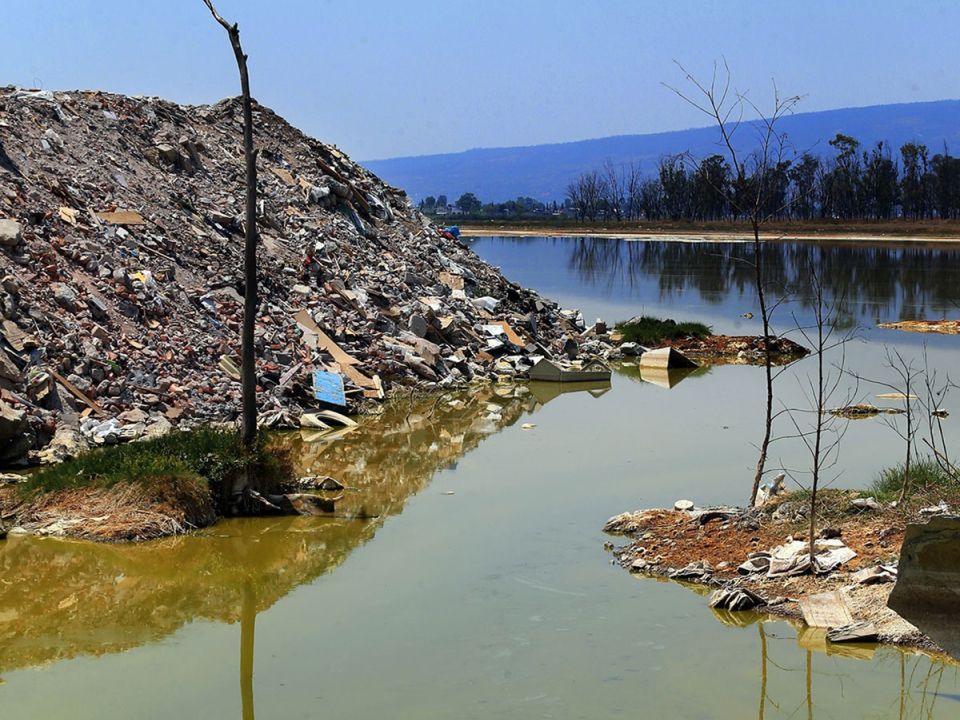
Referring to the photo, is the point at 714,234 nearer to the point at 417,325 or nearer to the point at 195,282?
the point at 417,325

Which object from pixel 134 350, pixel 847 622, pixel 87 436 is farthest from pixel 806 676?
pixel 134 350

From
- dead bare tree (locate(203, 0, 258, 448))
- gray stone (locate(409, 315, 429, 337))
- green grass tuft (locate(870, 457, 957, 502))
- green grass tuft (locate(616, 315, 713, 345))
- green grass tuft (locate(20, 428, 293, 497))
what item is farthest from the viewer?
green grass tuft (locate(616, 315, 713, 345))

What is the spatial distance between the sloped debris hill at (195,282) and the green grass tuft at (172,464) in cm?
180

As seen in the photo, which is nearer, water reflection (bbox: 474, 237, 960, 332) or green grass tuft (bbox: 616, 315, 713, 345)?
green grass tuft (bbox: 616, 315, 713, 345)

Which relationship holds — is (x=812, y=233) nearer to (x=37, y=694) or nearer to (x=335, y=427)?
(x=335, y=427)

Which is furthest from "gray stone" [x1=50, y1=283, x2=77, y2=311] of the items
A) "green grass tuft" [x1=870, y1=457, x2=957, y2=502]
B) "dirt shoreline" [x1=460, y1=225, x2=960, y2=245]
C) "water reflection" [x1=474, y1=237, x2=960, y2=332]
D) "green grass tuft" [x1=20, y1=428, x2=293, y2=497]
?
"dirt shoreline" [x1=460, y1=225, x2=960, y2=245]

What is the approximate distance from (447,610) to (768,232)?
3120 inches

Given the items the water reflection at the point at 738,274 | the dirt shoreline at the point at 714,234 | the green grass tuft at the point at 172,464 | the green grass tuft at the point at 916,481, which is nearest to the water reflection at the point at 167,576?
the green grass tuft at the point at 172,464

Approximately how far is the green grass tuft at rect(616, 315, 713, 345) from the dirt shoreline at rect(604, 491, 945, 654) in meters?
13.7

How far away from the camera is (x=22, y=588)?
9023 millimetres

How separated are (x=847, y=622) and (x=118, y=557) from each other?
5798mm

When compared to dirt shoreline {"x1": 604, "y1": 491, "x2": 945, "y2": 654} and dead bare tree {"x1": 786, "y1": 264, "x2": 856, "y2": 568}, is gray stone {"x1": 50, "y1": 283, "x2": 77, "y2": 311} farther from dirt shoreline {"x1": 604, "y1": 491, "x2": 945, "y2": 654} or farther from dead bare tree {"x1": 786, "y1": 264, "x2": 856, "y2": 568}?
dead bare tree {"x1": 786, "y1": 264, "x2": 856, "y2": 568}

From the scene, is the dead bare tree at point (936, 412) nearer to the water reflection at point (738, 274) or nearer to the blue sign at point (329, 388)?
the water reflection at point (738, 274)

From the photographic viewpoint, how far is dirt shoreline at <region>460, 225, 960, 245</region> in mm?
74925
